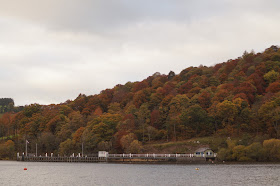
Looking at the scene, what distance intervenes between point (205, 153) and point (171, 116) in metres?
25.3

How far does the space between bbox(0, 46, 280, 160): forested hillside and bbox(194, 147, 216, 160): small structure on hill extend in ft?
38.0

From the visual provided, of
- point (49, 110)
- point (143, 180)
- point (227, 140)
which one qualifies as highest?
point (49, 110)

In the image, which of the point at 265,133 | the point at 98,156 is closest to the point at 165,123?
the point at 98,156

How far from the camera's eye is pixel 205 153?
102375 mm

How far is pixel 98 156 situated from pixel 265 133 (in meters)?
51.3

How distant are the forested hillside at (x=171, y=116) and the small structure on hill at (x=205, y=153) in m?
11.6

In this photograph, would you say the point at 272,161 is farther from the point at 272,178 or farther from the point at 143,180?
the point at 143,180

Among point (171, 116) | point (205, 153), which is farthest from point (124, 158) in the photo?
point (205, 153)

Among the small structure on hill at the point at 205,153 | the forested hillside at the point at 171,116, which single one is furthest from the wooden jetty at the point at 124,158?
the forested hillside at the point at 171,116

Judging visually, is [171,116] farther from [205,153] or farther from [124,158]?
[205,153]

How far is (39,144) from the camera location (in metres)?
141

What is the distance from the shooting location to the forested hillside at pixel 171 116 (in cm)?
11212

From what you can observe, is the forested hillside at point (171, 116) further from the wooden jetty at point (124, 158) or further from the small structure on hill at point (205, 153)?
the small structure on hill at point (205, 153)

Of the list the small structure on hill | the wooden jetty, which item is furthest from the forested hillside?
the small structure on hill
